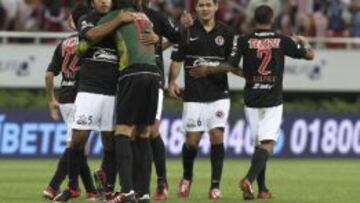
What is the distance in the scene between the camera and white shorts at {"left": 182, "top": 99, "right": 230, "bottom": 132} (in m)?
16.8

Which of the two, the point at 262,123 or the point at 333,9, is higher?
the point at 333,9

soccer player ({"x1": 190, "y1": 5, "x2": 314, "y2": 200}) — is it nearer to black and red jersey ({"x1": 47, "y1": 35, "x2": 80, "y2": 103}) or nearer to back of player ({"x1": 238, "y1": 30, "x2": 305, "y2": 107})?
back of player ({"x1": 238, "y1": 30, "x2": 305, "y2": 107})

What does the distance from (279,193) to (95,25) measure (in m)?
4.55

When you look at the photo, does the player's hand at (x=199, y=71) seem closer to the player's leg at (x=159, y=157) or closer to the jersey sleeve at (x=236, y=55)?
the jersey sleeve at (x=236, y=55)

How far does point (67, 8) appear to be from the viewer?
3061 cm

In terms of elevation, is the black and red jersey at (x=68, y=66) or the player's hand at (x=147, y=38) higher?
the player's hand at (x=147, y=38)

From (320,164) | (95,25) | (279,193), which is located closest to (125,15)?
(95,25)

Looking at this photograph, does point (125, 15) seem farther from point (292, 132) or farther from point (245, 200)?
point (292, 132)

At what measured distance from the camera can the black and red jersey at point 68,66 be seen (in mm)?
15836

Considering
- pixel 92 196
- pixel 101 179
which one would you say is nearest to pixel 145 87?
pixel 101 179

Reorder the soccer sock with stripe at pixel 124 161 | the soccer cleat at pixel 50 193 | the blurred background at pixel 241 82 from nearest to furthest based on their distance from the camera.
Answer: the soccer sock with stripe at pixel 124 161
the soccer cleat at pixel 50 193
the blurred background at pixel 241 82

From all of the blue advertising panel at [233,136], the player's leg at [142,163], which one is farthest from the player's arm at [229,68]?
the blue advertising panel at [233,136]

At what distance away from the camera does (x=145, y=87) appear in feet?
45.2

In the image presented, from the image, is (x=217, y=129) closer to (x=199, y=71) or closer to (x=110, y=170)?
(x=199, y=71)
